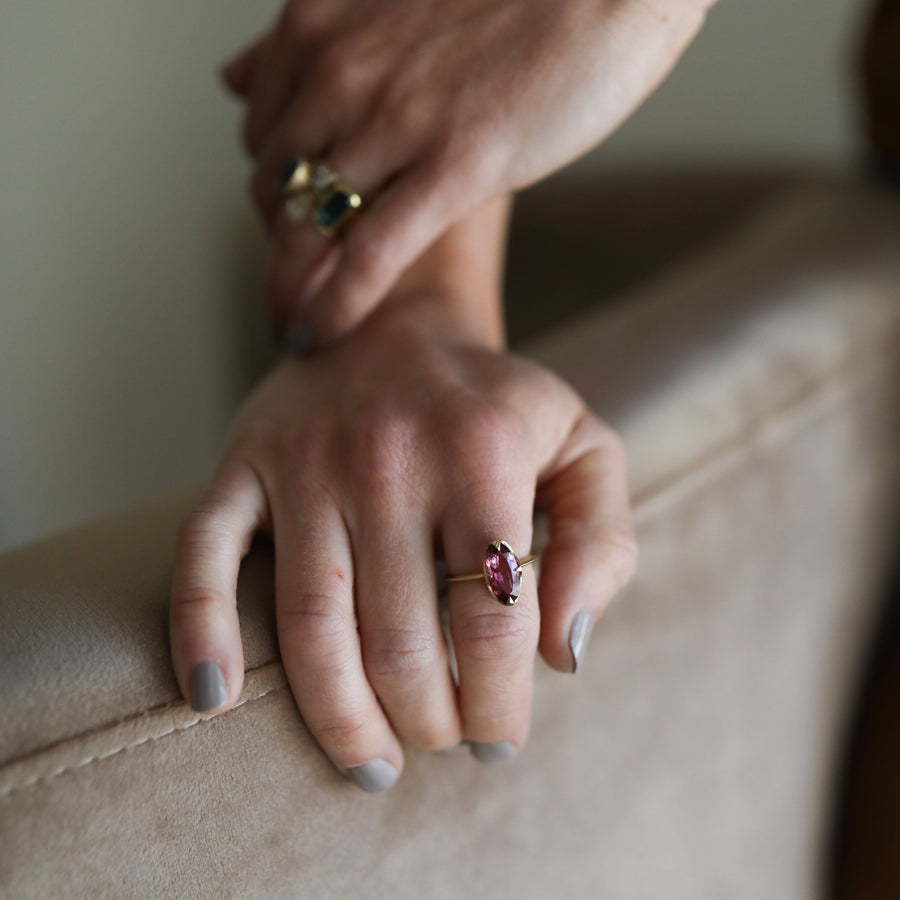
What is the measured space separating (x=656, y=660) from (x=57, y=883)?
0.36 meters

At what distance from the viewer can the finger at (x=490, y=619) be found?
0.38 metres

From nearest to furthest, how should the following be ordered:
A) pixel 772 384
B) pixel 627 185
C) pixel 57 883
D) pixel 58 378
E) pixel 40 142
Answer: pixel 57 883 < pixel 772 384 < pixel 627 185 < pixel 40 142 < pixel 58 378

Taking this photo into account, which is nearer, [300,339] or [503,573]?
[503,573]

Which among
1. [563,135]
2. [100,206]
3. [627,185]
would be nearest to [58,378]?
[100,206]

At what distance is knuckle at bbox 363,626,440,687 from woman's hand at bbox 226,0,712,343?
0.23 metres

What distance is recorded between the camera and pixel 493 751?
0.42 meters

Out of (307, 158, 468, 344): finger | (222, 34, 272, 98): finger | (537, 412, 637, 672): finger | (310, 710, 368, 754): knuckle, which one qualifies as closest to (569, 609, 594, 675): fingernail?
(537, 412, 637, 672): finger

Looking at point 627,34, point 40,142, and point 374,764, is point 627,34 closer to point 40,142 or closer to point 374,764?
point 374,764

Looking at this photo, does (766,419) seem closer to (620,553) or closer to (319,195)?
(620,553)

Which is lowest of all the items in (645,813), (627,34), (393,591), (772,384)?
(645,813)

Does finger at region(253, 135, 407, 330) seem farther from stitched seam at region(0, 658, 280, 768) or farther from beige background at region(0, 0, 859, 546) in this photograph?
beige background at region(0, 0, 859, 546)

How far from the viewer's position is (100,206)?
1.46 metres

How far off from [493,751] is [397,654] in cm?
9

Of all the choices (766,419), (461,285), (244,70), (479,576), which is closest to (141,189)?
(244,70)
